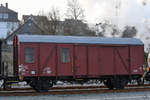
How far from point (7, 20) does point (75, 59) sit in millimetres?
81308

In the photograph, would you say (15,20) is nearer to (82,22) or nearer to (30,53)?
(82,22)

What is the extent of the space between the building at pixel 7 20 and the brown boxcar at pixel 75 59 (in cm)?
7454

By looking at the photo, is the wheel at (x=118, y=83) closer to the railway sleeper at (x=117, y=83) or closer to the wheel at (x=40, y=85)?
the railway sleeper at (x=117, y=83)

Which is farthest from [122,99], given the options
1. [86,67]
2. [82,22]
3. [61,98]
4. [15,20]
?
[15,20]

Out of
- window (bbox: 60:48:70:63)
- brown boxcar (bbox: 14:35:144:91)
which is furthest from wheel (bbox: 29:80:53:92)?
window (bbox: 60:48:70:63)

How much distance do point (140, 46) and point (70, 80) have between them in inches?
214

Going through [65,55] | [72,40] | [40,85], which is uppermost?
[72,40]

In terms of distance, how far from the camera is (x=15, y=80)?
1698 cm

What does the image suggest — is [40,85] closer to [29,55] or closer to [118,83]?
[29,55]

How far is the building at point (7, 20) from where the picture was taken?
92438mm

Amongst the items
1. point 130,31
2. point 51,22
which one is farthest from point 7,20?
point 130,31

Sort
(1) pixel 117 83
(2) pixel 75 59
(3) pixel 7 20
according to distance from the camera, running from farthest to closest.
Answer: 1. (3) pixel 7 20
2. (1) pixel 117 83
3. (2) pixel 75 59

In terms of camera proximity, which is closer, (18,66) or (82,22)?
(18,66)

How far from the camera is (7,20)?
95.4 meters
